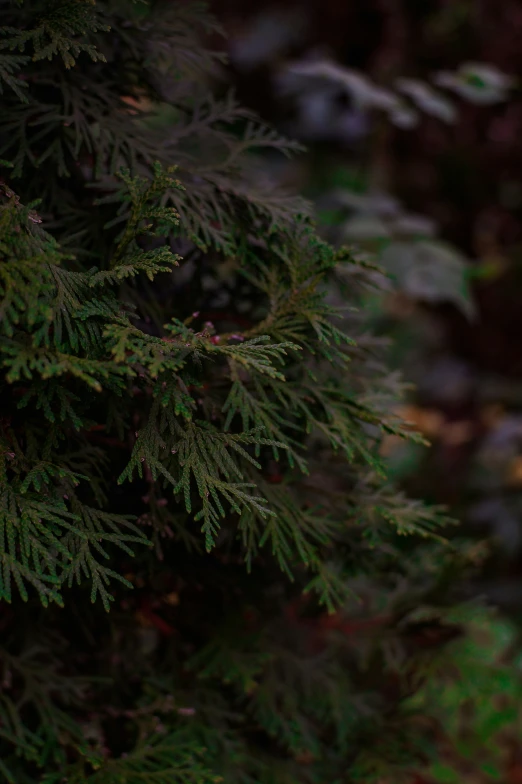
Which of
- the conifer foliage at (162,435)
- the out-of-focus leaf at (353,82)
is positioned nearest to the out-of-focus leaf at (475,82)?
the out-of-focus leaf at (353,82)

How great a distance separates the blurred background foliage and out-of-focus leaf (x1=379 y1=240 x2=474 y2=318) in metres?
0.05

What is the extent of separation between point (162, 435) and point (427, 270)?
92cm

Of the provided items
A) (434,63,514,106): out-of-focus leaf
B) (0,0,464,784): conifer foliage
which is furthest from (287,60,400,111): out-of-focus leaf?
(0,0,464,784): conifer foliage

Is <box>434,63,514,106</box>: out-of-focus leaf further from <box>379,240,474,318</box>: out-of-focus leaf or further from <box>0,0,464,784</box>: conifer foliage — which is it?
<box>0,0,464,784</box>: conifer foliage

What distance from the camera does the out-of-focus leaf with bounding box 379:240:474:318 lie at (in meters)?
1.42

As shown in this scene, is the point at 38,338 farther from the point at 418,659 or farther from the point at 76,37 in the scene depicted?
the point at 418,659

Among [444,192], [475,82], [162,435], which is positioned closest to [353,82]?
[475,82]

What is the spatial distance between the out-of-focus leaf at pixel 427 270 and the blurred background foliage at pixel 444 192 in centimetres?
5

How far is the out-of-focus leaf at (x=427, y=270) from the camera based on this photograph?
1.42 metres

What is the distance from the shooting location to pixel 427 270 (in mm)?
1462

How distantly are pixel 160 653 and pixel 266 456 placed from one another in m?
0.34

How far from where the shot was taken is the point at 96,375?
0.67 metres

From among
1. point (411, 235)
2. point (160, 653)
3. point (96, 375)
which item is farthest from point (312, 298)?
point (411, 235)

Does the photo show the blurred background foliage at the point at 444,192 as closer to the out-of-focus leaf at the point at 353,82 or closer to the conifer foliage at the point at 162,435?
the out-of-focus leaf at the point at 353,82
